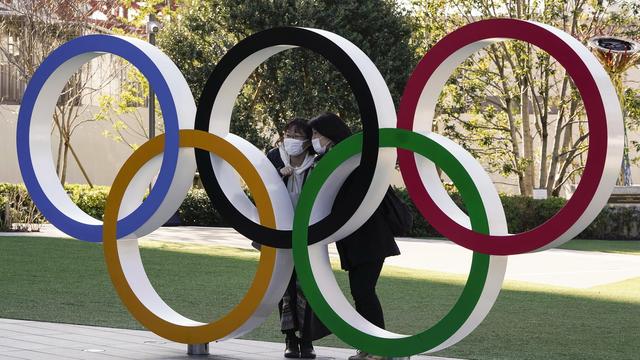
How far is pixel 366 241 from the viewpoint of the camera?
8.44 m

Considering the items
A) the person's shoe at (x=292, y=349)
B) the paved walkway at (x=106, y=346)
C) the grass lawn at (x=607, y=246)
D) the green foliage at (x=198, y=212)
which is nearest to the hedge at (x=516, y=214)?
the green foliage at (x=198, y=212)

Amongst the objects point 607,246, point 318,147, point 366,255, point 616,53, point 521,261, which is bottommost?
point 607,246

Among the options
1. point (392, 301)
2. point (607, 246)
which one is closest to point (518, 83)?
point (607, 246)

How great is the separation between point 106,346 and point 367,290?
225 cm

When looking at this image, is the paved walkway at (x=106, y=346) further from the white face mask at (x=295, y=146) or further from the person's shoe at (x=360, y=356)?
the white face mask at (x=295, y=146)

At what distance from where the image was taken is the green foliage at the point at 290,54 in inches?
1064

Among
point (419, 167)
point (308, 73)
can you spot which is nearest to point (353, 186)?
point (419, 167)

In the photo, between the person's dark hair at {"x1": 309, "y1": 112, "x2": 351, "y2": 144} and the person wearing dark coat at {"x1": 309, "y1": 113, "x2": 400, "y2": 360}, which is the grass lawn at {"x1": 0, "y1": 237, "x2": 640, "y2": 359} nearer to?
the person wearing dark coat at {"x1": 309, "y1": 113, "x2": 400, "y2": 360}

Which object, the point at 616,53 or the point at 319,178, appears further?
the point at 616,53

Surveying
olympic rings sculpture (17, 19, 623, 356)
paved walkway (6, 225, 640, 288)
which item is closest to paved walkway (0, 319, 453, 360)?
olympic rings sculpture (17, 19, 623, 356)

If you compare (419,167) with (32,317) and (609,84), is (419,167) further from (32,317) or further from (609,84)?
(32,317)

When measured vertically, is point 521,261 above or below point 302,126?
below

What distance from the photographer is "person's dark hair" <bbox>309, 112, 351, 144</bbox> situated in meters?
8.67

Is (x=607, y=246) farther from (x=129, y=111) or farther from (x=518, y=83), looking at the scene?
(x=129, y=111)
